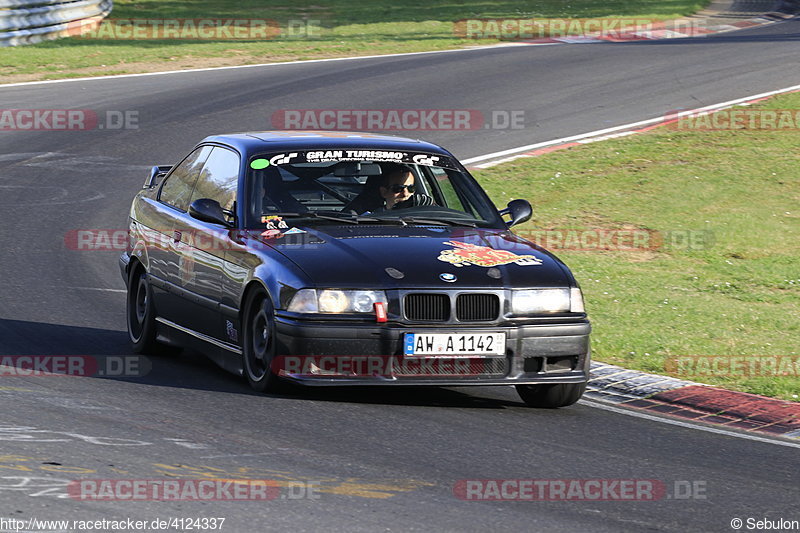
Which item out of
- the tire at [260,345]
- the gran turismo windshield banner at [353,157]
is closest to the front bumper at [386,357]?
the tire at [260,345]

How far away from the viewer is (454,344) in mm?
7703

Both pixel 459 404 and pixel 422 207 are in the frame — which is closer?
pixel 459 404

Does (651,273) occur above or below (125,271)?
below

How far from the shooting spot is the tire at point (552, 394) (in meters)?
8.27

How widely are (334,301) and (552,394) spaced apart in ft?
4.98

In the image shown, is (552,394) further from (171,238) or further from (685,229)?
(685,229)

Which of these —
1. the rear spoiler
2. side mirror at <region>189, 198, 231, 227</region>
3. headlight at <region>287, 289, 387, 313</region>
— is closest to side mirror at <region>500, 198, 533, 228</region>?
headlight at <region>287, 289, 387, 313</region>

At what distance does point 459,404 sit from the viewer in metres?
8.23

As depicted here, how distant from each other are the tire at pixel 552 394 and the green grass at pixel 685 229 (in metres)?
1.43

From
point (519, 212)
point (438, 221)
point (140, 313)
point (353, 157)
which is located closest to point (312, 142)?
point (353, 157)

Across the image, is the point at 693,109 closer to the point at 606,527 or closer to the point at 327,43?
the point at 327,43

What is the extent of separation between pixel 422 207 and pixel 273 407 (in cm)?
A: 198

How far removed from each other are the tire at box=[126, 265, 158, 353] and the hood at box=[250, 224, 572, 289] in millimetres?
1689

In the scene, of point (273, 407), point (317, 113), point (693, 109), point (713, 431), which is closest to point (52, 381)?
Result: point (273, 407)
